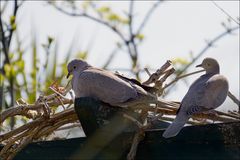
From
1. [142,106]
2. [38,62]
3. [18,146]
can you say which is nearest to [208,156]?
[142,106]

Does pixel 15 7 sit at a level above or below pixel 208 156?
above

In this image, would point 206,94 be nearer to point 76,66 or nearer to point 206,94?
point 206,94

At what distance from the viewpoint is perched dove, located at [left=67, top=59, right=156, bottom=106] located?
3197 millimetres

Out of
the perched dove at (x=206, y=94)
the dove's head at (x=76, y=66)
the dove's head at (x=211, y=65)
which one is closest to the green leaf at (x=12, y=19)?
the dove's head at (x=76, y=66)

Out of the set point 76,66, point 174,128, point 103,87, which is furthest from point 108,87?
point 76,66

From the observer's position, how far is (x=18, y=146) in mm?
3127

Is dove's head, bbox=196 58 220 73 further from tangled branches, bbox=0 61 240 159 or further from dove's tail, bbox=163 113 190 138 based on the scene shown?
dove's tail, bbox=163 113 190 138

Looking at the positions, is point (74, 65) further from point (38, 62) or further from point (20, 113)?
point (38, 62)

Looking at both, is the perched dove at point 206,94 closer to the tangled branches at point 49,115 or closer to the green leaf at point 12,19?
the tangled branches at point 49,115

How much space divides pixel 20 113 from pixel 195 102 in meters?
0.97

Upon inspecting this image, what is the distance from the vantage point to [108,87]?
11.0 feet

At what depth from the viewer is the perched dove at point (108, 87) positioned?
3197mm

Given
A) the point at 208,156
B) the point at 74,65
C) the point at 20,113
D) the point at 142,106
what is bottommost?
the point at 208,156

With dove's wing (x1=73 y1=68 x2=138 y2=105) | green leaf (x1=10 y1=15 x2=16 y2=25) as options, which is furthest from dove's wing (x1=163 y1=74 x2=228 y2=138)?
green leaf (x1=10 y1=15 x2=16 y2=25)
